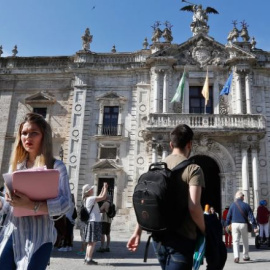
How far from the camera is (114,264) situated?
782cm

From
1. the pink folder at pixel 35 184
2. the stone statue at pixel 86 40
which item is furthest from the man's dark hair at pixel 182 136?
the stone statue at pixel 86 40

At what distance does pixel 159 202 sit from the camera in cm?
298

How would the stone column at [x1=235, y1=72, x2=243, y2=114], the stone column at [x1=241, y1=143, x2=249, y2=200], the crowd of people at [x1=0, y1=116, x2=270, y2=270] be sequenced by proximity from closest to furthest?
the crowd of people at [x1=0, y1=116, x2=270, y2=270], the stone column at [x1=241, y1=143, x2=249, y2=200], the stone column at [x1=235, y1=72, x2=243, y2=114]

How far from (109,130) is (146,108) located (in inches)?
113

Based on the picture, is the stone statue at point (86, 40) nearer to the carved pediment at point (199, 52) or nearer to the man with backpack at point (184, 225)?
the carved pediment at point (199, 52)

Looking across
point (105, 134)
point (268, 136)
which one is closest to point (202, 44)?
point (268, 136)

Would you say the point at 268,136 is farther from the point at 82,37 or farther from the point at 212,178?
the point at 82,37

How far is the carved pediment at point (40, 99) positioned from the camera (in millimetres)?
21953

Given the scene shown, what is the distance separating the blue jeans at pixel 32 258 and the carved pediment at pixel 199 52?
19.4 m

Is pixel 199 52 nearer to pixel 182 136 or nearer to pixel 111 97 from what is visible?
pixel 111 97

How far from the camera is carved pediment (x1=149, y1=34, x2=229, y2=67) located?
21.2 metres

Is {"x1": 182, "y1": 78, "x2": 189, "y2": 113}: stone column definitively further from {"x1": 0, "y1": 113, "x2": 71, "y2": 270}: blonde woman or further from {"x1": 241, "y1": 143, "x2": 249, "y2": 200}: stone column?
{"x1": 0, "y1": 113, "x2": 71, "y2": 270}: blonde woman

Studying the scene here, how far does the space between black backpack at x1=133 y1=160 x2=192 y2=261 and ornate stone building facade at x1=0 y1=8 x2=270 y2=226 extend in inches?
603

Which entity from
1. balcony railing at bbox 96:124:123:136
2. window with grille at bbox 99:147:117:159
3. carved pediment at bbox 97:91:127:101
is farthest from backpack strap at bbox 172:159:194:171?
carved pediment at bbox 97:91:127:101
